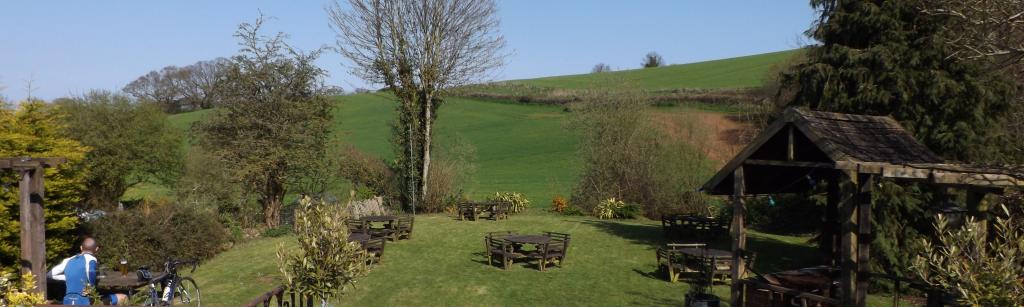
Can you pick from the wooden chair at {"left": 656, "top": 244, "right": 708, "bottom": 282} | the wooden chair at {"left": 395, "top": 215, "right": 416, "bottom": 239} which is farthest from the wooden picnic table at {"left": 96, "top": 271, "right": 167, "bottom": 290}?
the wooden chair at {"left": 656, "top": 244, "right": 708, "bottom": 282}

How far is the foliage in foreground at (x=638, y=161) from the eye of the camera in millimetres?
25281

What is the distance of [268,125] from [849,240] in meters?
18.0

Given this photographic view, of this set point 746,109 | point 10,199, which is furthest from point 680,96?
point 10,199

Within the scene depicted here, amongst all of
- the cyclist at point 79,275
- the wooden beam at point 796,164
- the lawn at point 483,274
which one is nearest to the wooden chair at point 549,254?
the lawn at point 483,274

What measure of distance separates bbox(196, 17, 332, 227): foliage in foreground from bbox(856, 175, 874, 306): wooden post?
17896mm

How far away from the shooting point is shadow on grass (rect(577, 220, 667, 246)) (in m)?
19.1

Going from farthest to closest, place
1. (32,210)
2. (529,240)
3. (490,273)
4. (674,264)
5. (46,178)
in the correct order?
(529,240) < (490,273) < (674,264) < (46,178) < (32,210)

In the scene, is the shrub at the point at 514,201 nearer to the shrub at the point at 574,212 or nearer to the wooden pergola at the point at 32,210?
the shrub at the point at 574,212

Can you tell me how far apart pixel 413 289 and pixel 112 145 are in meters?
18.8

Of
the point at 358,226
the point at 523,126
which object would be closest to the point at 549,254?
the point at 358,226

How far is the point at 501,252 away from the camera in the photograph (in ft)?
49.9

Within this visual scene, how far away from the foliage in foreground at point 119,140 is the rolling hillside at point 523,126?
2699mm

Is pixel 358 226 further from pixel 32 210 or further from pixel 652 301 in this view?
pixel 652 301

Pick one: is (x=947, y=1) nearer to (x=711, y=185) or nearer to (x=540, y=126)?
(x=711, y=185)
